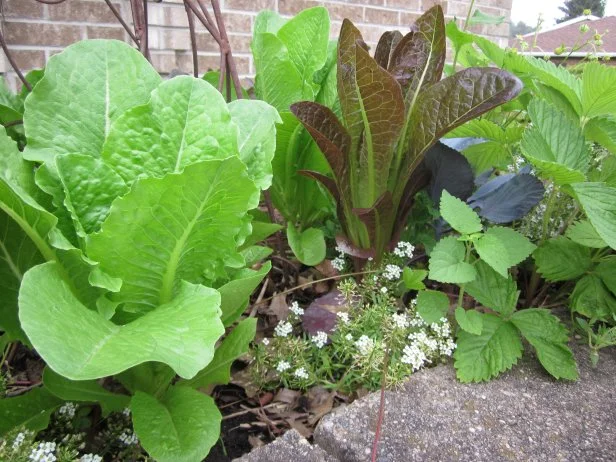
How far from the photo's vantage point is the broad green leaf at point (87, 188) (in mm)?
814

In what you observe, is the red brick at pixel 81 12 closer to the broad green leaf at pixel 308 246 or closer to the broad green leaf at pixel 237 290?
the broad green leaf at pixel 308 246

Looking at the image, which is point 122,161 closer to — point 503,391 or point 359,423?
point 359,423

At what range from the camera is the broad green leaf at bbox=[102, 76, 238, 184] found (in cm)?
88

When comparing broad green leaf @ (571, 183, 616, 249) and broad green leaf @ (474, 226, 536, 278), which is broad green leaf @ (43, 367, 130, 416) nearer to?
broad green leaf @ (474, 226, 536, 278)

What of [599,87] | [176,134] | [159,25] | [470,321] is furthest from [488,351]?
[159,25]

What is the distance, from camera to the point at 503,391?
1.07 meters

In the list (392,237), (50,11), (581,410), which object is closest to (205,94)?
(392,237)

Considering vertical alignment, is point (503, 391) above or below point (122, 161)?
below

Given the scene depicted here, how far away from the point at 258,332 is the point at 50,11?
2.50 metres

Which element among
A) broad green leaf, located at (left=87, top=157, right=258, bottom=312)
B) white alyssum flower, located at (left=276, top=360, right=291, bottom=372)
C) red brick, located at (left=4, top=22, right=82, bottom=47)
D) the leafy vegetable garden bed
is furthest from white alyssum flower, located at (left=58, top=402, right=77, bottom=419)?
red brick, located at (left=4, top=22, right=82, bottom=47)

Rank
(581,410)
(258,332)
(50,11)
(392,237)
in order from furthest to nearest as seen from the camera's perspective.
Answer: (50,11), (392,237), (258,332), (581,410)

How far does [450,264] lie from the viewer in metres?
1.12

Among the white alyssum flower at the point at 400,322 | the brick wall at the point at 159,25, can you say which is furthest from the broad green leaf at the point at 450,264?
the brick wall at the point at 159,25

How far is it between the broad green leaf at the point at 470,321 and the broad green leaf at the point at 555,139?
357 millimetres
